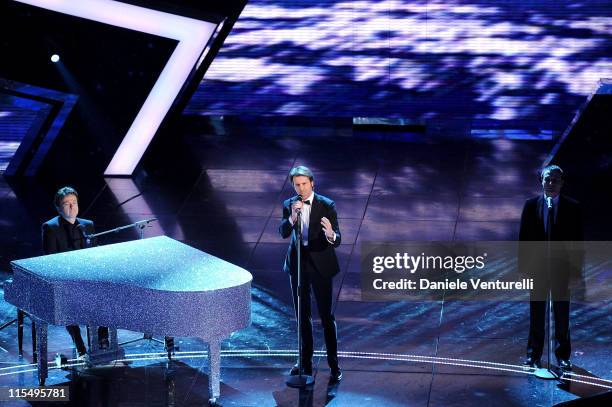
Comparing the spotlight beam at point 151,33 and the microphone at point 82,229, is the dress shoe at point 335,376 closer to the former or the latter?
the microphone at point 82,229

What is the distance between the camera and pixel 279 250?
1188 centimetres

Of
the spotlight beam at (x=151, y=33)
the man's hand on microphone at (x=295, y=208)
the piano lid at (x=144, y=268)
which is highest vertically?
the spotlight beam at (x=151, y=33)

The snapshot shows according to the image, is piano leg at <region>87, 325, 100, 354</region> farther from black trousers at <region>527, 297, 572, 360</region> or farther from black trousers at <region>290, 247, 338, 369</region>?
black trousers at <region>527, 297, 572, 360</region>

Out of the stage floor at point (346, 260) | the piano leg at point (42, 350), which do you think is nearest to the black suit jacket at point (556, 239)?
the stage floor at point (346, 260)

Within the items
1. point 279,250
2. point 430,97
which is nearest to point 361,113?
point 430,97

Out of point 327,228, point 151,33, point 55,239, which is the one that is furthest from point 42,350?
point 151,33

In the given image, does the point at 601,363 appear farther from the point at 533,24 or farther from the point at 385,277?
the point at 533,24

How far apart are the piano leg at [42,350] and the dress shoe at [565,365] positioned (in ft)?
12.4

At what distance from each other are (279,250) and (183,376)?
3.19m

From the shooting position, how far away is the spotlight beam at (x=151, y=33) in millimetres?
13055

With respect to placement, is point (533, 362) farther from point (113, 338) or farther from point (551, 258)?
point (113, 338)

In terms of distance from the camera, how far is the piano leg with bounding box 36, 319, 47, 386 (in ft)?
27.8

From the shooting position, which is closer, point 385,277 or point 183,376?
point 183,376

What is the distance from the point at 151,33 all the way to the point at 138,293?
6.06 m
